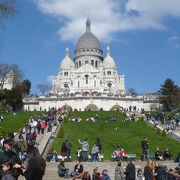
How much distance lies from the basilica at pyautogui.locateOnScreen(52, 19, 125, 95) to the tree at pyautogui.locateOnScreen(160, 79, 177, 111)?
22.4 metres

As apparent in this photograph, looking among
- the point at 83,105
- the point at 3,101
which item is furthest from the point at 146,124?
the point at 83,105

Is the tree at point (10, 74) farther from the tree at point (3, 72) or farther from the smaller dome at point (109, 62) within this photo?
the smaller dome at point (109, 62)

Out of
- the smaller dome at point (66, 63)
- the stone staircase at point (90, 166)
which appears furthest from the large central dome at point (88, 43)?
the stone staircase at point (90, 166)

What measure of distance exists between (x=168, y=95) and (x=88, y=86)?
36.0 metres

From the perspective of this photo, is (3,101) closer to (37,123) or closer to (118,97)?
(118,97)

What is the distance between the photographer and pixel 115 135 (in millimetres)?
36406

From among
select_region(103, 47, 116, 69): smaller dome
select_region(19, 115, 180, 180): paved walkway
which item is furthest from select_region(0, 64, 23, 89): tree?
select_region(19, 115, 180, 180): paved walkway

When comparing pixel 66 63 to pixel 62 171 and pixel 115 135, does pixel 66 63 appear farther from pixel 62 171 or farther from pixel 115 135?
pixel 62 171

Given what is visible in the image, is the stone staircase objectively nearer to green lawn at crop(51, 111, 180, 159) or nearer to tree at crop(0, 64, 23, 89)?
green lawn at crop(51, 111, 180, 159)

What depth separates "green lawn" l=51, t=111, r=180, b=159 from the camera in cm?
3075

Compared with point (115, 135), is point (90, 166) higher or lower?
lower

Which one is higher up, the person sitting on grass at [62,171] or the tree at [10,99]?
the tree at [10,99]

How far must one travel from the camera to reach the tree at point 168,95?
85688 mm

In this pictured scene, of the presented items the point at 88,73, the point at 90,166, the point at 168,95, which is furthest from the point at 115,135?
the point at 88,73
